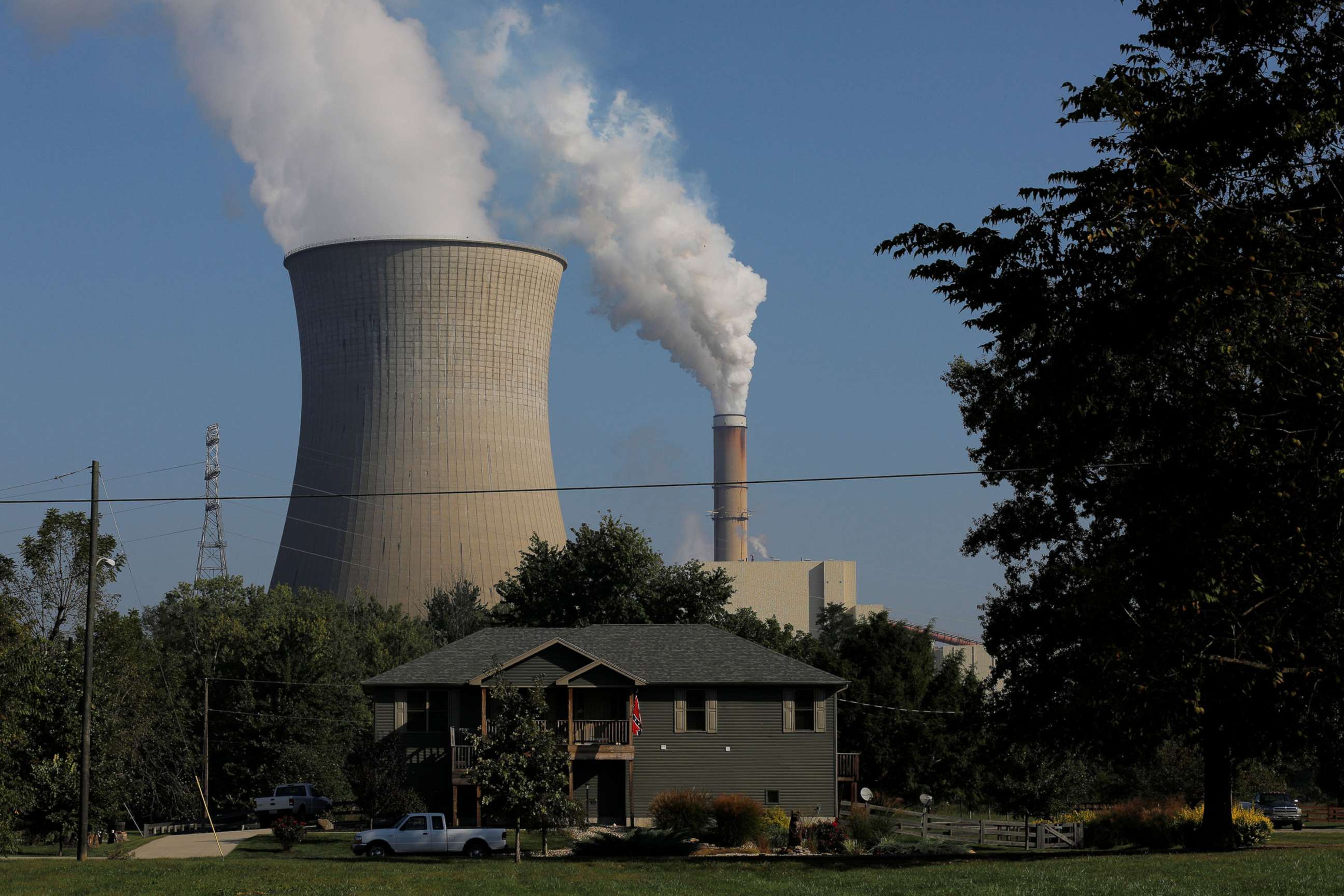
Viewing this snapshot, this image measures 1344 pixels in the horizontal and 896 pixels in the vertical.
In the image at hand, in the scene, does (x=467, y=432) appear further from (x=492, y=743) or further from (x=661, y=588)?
(x=492, y=743)

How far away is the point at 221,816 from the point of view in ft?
157

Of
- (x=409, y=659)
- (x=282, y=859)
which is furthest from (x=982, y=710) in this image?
(x=409, y=659)

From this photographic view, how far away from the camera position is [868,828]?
31859mm

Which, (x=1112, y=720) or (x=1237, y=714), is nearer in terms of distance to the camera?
(x=1237, y=714)

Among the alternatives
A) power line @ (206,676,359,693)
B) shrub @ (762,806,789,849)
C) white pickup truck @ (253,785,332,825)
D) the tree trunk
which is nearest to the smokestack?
power line @ (206,676,359,693)

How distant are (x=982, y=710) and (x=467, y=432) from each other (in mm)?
28562

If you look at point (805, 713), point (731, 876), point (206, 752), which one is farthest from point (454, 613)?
point (731, 876)

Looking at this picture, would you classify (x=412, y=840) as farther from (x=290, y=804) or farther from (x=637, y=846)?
(x=290, y=804)

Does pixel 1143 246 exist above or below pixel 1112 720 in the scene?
above

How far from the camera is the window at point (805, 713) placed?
40188 millimetres

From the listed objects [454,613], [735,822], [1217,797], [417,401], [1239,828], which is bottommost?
[735,822]

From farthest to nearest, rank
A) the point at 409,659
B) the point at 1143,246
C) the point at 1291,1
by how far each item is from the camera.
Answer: the point at 409,659 < the point at 1143,246 < the point at 1291,1

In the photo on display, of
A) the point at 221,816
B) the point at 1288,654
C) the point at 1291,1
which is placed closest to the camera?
the point at 1291,1

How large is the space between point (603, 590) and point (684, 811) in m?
23.7
